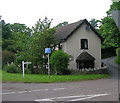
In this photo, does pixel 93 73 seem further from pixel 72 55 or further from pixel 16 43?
pixel 16 43

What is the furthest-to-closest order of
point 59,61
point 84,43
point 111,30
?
point 84,43, point 111,30, point 59,61

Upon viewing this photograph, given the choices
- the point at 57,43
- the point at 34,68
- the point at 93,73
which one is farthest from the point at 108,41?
the point at 34,68

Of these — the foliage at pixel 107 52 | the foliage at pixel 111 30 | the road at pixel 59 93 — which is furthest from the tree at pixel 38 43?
the foliage at pixel 107 52

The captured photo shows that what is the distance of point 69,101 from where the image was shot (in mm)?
8195

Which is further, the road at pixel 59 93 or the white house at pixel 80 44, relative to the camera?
the white house at pixel 80 44

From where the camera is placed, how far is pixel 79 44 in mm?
28109

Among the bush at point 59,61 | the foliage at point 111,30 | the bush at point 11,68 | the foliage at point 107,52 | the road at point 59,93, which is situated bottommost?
the road at point 59,93

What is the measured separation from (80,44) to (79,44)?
6.8 inches

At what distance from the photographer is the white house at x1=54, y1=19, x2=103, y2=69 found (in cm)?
2723

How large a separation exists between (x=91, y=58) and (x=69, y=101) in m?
20.2

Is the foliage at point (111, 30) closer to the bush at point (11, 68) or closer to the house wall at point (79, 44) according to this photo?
the house wall at point (79, 44)

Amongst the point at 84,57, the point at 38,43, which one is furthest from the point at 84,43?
the point at 38,43

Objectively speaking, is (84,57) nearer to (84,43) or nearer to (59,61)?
(84,43)

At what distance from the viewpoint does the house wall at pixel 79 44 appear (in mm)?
27328
